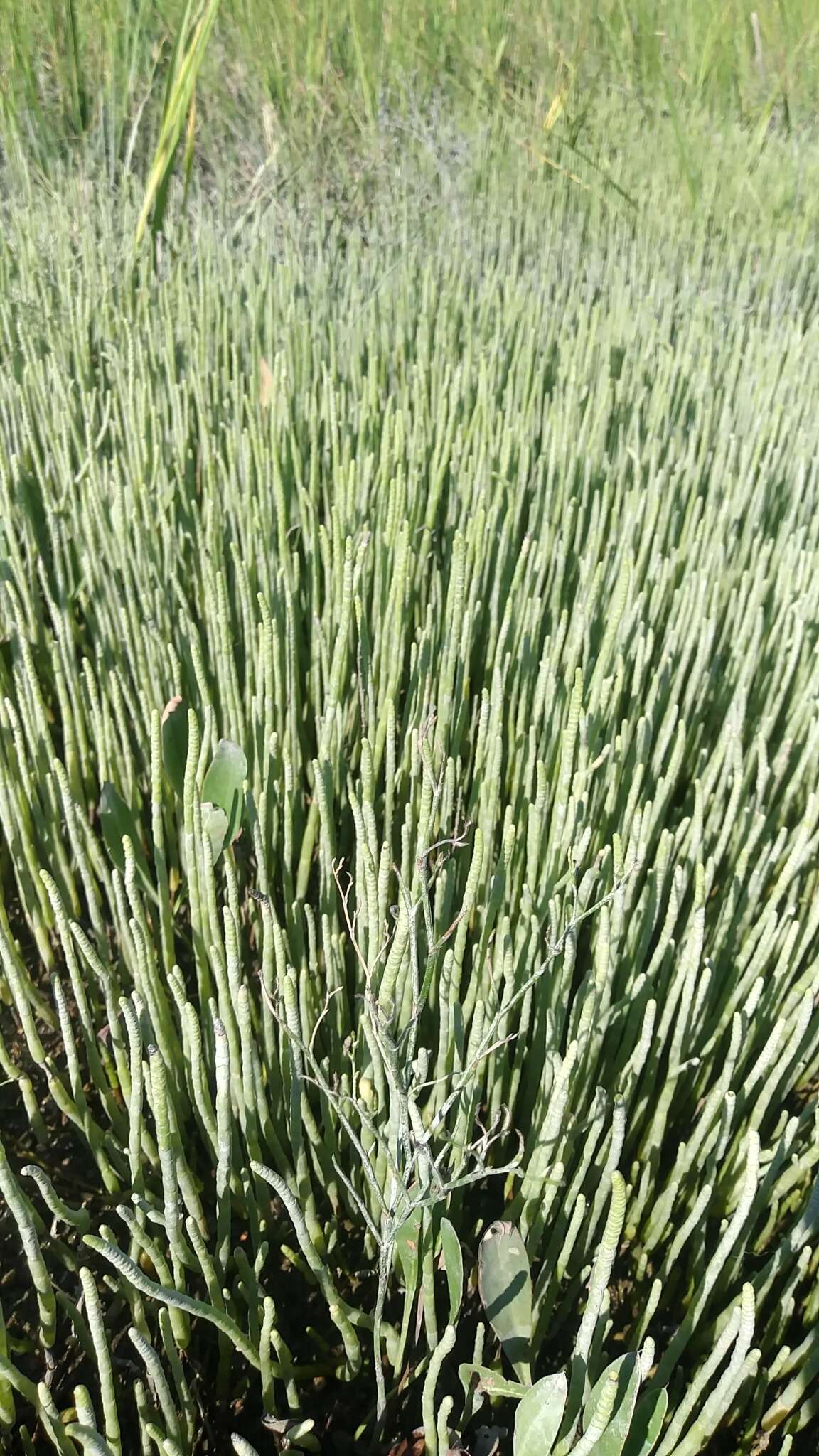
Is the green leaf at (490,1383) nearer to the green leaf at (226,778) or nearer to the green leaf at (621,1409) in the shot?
the green leaf at (621,1409)

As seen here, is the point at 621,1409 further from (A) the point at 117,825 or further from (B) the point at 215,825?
(A) the point at 117,825

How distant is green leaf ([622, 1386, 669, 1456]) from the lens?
1.63 ft

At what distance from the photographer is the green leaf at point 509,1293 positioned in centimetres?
61

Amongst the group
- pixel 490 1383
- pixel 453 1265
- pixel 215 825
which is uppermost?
pixel 215 825

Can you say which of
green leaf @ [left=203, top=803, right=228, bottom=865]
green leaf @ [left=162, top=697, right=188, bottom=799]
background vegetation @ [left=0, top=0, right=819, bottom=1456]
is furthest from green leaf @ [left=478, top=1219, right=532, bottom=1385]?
green leaf @ [left=162, top=697, right=188, bottom=799]

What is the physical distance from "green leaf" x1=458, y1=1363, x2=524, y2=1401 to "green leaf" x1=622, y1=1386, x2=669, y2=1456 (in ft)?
0.20

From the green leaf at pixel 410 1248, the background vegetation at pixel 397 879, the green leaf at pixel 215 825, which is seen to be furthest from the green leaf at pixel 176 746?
the green leaf at pixel 410 1248

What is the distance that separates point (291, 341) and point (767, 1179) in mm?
1596

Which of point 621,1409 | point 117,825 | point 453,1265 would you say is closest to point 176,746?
point 117,825

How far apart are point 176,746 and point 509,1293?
526 mm

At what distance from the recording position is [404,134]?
3.23 metres

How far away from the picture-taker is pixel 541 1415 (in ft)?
1.64

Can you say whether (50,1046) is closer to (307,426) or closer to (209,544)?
(209,544)

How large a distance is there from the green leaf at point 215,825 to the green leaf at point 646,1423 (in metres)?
0.44
